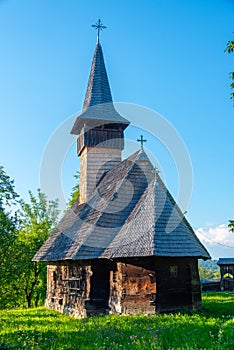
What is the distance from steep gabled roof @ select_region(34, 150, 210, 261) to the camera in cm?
1108

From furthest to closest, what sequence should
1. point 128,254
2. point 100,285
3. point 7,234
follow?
point 7,234 → point 100,285 → point 128,254

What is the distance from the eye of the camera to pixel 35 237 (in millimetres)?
27266

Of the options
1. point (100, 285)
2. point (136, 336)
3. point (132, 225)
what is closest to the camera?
→ point (136, 336)

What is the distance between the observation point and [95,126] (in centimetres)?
1972

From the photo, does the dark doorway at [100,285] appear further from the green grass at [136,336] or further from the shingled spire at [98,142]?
the shingled spire at [98,142]

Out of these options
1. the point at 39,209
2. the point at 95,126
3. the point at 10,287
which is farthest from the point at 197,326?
the point at 39,209

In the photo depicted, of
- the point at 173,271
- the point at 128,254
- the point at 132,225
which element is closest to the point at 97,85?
the point at 132,225

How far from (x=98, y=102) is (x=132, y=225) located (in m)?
10.8

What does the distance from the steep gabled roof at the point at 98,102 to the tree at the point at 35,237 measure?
8.86m

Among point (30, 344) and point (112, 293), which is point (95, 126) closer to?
point (112, 293)

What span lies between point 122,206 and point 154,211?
6.76ft

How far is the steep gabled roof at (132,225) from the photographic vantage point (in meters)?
11.1

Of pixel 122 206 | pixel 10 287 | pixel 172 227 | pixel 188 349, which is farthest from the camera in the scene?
pixel 10 287

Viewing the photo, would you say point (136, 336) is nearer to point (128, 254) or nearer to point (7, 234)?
point (128, 254)
